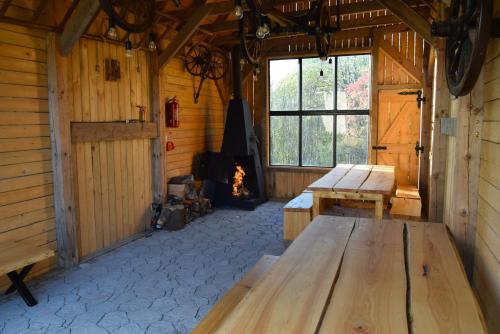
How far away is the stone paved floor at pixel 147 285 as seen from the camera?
10.2ft

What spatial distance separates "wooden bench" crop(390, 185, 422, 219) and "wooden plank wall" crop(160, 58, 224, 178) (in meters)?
3.30

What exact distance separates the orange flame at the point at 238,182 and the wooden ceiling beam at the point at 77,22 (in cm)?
379

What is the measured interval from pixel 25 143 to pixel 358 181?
331 cm

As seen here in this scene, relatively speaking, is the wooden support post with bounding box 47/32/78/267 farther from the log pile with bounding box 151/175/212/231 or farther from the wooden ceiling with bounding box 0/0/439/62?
the log pile with bounding box 151/175/212/231

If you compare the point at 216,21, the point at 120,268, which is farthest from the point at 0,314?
the point at 216,21

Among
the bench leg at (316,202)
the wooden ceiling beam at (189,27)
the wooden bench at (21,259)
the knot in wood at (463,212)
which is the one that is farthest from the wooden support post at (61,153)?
the knot in wood at (463,212)

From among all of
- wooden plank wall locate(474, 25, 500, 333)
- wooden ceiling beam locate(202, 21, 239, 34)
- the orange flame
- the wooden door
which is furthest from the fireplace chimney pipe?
wooden plank wall locate(474, 25, 500, 333)

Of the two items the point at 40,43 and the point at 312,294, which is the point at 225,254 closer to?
the point at 40,43

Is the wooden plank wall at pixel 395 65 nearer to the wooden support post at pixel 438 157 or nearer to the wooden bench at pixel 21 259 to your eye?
the wooden support post at pixel 438 157

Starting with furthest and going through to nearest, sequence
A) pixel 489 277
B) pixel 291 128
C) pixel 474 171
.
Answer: pixel 291 128, pixel 474 171, pixel 489 277

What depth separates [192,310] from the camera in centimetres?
330

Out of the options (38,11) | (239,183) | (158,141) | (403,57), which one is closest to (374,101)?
(403,57)

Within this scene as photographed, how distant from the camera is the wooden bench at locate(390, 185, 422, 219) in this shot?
5001 millimetres

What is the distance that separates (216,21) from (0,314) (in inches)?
207
